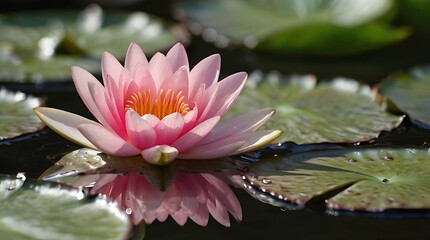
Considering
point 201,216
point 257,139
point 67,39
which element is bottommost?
point 201,216

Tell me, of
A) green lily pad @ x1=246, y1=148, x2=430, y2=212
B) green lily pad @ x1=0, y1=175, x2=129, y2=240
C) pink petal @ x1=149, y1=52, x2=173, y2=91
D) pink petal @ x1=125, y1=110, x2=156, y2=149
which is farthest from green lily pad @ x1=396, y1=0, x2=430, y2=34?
green lily pad @ x1=0, y1=175, x2=129, y2=240

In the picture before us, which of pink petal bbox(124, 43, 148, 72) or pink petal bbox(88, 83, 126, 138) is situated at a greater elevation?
pink petal bbox(124, 43, 148, 72)

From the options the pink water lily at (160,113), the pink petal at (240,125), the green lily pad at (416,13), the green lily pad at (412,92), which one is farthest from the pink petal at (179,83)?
the green lily pad at (416,13)

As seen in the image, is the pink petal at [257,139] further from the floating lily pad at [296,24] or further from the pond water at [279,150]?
the floating lily pad at [296,24]

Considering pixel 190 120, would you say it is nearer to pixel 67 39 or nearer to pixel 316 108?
pixel 316 108

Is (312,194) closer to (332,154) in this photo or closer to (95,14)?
Answer: (332,154)

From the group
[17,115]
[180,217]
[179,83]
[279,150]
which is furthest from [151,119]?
[17,115]

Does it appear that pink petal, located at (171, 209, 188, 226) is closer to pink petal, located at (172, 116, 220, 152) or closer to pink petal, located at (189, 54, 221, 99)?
pink petal, located at (172, 116, 220, 152)
